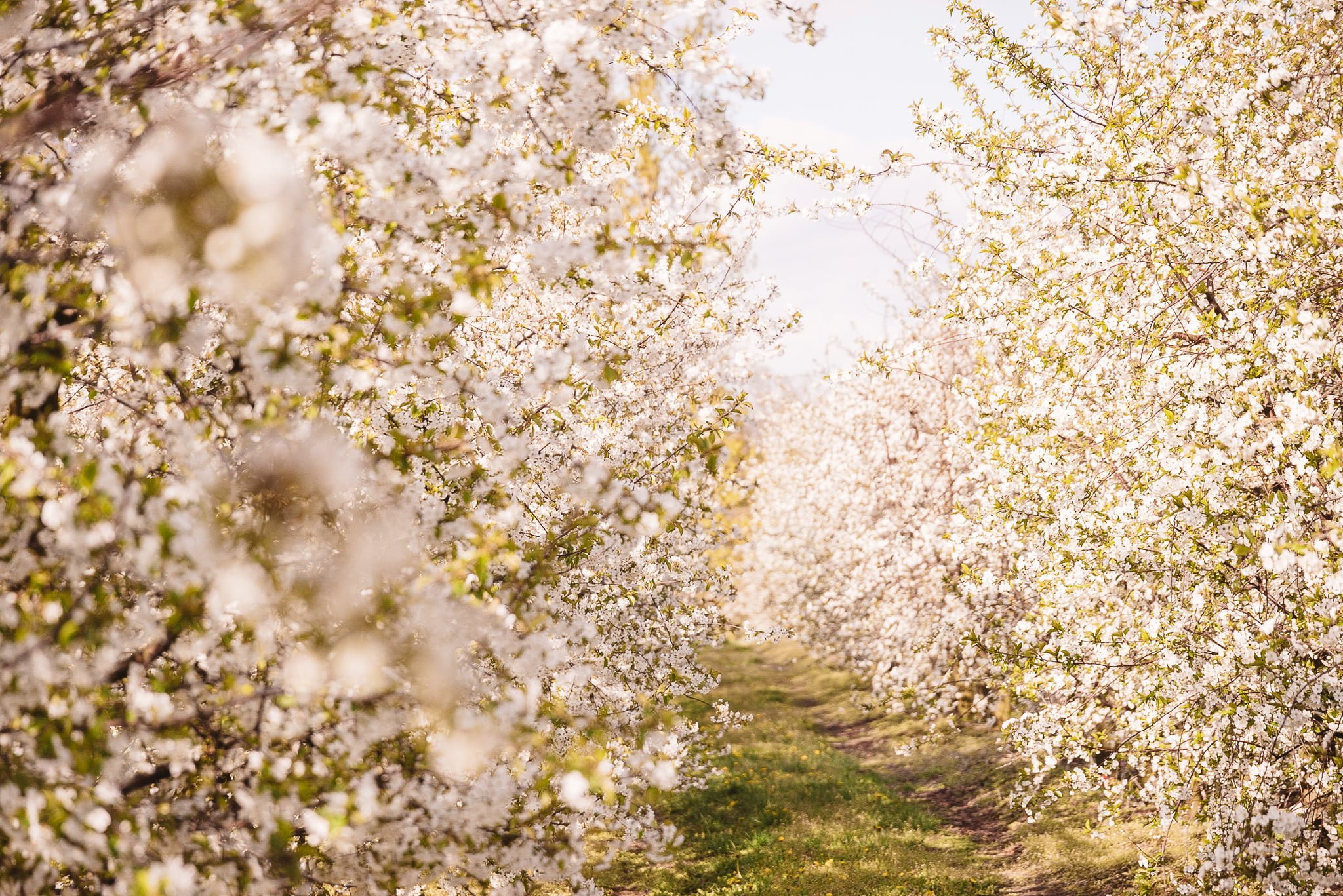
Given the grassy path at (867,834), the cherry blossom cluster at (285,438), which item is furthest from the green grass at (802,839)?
the cherry blossom cluster at (285,438)

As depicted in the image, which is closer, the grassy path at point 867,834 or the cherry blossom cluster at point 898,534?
the grassy path at point 867,834

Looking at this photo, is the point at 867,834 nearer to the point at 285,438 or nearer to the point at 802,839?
the point at 802,839

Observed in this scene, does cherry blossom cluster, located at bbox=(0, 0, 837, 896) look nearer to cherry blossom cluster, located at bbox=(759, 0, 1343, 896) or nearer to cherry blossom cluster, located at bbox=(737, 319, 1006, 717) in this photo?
cherry blossom cluster, located at bbox=(759, 0, 1343, 896)

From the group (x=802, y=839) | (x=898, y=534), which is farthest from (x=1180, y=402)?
(x=898, y=534)

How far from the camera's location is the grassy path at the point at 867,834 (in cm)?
929

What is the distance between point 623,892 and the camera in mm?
9695

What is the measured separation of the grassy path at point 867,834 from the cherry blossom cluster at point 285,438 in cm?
586

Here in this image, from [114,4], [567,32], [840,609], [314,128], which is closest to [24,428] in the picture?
[314,128]

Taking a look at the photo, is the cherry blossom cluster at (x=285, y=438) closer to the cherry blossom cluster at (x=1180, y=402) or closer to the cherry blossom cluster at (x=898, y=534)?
the cherry blossom cluster at (x=1180, y=402)

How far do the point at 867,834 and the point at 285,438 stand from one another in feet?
32.9

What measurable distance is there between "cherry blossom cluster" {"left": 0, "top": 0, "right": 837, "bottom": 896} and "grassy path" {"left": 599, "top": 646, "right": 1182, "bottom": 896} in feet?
19.2

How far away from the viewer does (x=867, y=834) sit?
11.1m

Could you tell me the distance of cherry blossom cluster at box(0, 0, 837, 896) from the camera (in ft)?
9.65

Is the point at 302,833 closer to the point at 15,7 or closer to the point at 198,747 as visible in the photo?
the point at 198,747
